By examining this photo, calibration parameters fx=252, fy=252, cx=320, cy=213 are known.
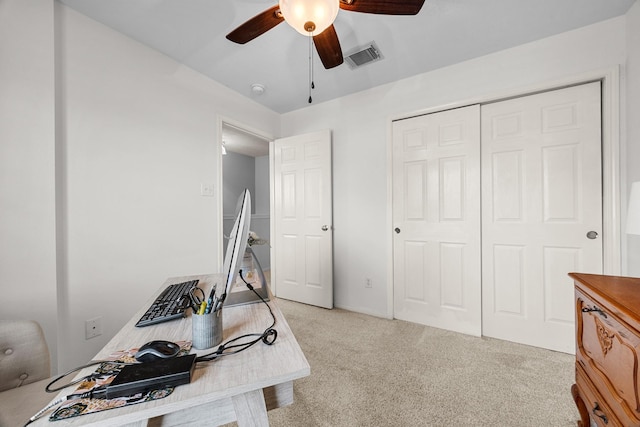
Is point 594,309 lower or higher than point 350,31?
lower

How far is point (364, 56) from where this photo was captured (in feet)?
7.06

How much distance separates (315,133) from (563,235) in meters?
2.47

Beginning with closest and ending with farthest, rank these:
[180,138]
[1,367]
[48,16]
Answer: [1,367] → [48,16] → [180,138]

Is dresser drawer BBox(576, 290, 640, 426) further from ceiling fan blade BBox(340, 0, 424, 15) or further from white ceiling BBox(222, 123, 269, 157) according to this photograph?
white ceiling BBox(222, 123, 269, 157)

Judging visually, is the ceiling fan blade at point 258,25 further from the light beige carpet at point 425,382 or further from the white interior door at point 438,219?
the light beige carpet at point 425,382

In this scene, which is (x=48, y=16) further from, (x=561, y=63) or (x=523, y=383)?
(x=523, y=383)

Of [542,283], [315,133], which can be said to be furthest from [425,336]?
[315,133]

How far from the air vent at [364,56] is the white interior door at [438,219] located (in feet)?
2.18

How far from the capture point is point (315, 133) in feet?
9.82

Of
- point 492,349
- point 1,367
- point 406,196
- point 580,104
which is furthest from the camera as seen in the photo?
point 406,196

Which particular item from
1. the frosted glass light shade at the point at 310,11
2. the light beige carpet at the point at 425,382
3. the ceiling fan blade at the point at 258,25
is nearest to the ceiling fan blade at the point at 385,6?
the frosted glass light shade at the point at 310,11

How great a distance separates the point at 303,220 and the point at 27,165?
226cm

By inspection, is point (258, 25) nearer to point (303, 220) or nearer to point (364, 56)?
point (364, 56)

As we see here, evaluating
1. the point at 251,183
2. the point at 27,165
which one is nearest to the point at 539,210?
the point at 27,165
